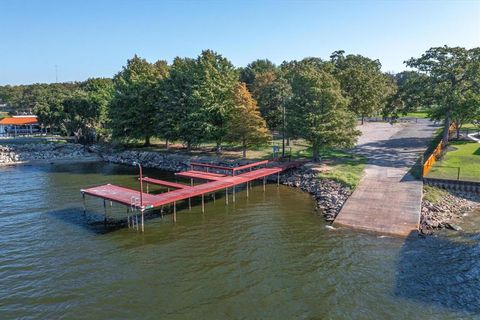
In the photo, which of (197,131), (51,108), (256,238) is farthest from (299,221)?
(51,108)

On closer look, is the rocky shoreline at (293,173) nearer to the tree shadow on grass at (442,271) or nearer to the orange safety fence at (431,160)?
the tree shadow on grass at (442,271)

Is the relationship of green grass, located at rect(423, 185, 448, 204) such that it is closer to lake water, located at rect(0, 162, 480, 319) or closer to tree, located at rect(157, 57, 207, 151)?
lake water, located at rect(0, 162, 480, 319)

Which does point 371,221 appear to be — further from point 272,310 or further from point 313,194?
point 272,310

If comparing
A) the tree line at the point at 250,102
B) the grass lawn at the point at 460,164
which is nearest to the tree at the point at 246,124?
the tree line at the point at 250,102

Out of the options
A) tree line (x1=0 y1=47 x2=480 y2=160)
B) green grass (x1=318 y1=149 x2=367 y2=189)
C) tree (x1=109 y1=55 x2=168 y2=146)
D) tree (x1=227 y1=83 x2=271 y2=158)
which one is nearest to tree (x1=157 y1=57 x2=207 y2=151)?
tree line (x1=0 y1=47 x2=480 y2=160)

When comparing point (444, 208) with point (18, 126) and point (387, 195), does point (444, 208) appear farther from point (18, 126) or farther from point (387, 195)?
point (18, 126)

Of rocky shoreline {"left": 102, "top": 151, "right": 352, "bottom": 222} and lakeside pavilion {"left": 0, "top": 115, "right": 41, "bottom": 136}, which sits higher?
lakeside pavilion {"left": 0, "top": 115, "right": 41, "bottom": 136}

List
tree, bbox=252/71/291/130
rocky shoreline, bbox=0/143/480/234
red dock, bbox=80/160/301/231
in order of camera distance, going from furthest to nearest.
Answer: tree, bbox=252/71/291/130 < rocky shoreline, bbox=0/143/480/234 < red dock, bbox=80/160/301/231

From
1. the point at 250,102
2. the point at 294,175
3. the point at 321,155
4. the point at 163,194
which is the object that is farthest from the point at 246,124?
the point at 163,194
